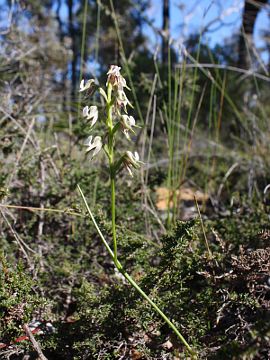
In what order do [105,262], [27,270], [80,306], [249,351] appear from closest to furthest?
[249,351]
[80,306]
[27,270]
[105,262]

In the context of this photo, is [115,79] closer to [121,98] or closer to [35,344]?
[121,98]

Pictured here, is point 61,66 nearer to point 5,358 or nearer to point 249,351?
point 5,358

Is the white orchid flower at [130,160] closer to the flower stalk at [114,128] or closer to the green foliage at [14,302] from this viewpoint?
the flower stalk at [114,128]

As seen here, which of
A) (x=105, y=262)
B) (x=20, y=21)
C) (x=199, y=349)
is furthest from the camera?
(x=20, y=21)

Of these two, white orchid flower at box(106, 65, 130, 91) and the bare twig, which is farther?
the bare twig

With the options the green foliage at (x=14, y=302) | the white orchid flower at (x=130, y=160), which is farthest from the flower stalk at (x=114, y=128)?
the green foliage at (x=14, y=302)

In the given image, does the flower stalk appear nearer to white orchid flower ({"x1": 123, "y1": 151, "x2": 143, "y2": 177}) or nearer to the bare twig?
white orchid flower ({"x1": 123, "y1": 151, "x2": 143, "y2": 177})

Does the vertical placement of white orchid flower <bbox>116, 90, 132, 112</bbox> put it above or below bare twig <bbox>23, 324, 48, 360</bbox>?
above

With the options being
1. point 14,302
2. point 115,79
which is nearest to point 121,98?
point 115,79

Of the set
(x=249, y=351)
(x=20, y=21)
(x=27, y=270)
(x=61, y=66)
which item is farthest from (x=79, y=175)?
(x=61, y=66)

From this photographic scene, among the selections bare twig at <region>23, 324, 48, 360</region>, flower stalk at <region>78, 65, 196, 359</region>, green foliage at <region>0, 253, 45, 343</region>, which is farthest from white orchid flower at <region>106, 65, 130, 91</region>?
bare twig at <region>23, 324, 48, 360</region>

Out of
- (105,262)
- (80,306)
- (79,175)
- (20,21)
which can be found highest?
(20,21)
